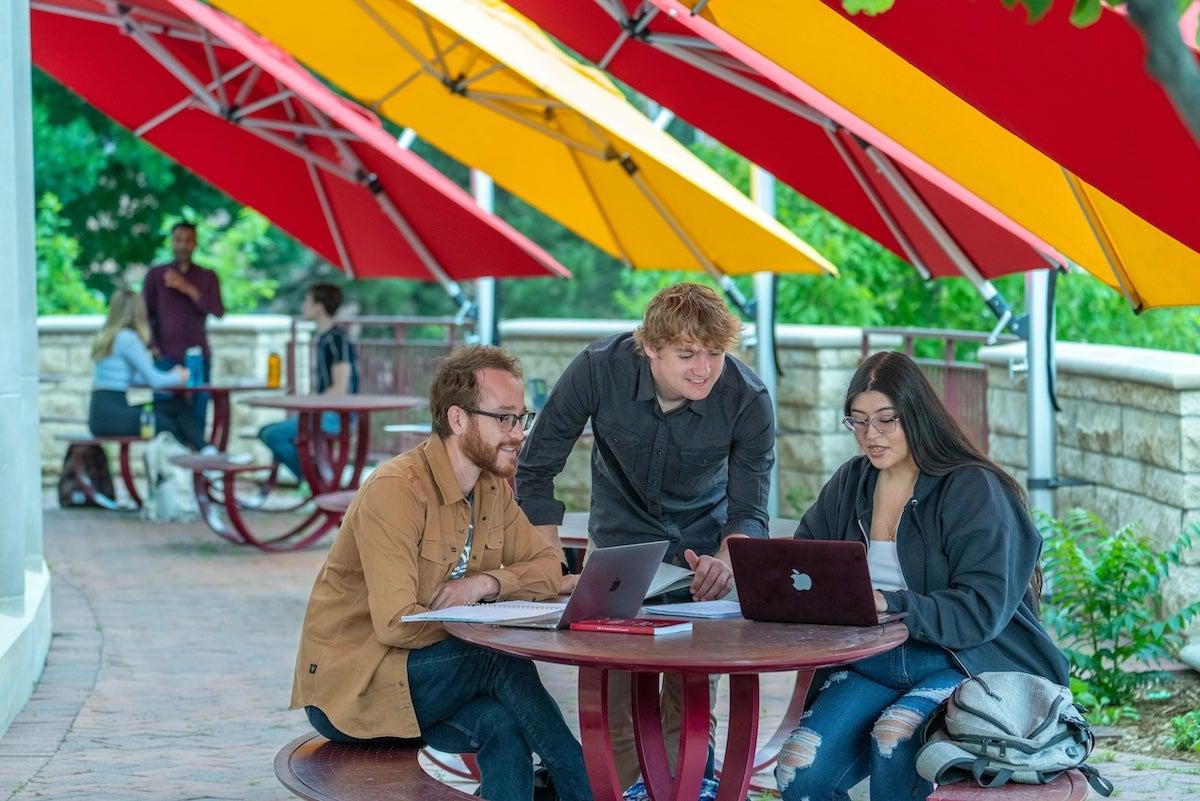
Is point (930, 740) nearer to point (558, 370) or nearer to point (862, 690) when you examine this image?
point (862, 690)

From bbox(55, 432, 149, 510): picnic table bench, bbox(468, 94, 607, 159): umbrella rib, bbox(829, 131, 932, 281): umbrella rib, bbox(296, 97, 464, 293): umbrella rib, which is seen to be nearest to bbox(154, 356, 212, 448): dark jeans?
bbox(55, 432, 149, 510): picnic table bench

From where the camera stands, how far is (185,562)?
33.2 feet

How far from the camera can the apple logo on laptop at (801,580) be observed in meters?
3.83

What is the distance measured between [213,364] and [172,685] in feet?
24.7

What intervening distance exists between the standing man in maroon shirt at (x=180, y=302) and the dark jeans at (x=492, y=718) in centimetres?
820

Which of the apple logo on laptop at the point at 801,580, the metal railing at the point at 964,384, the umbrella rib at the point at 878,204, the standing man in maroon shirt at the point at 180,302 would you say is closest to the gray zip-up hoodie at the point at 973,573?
the apple logo on laptop at the point at 801,580

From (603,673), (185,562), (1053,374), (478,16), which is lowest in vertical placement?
(185,562)

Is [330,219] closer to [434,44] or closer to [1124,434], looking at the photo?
[434,44]

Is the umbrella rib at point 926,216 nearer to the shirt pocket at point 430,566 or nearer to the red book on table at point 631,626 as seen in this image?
the shirt pocket at point 430,566

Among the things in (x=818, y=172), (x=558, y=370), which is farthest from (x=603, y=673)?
(x=558, y=370)

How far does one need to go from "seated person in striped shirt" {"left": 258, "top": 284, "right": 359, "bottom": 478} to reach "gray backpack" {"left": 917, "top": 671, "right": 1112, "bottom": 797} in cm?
737

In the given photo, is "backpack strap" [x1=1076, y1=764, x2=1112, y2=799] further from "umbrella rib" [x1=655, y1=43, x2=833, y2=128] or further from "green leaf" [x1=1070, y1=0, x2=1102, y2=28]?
"umbrella rib" [x1=655, y1=43, x2=833, y2=128]

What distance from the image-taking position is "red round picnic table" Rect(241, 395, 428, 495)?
10078mm

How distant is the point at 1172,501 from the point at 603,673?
14.1 ft
